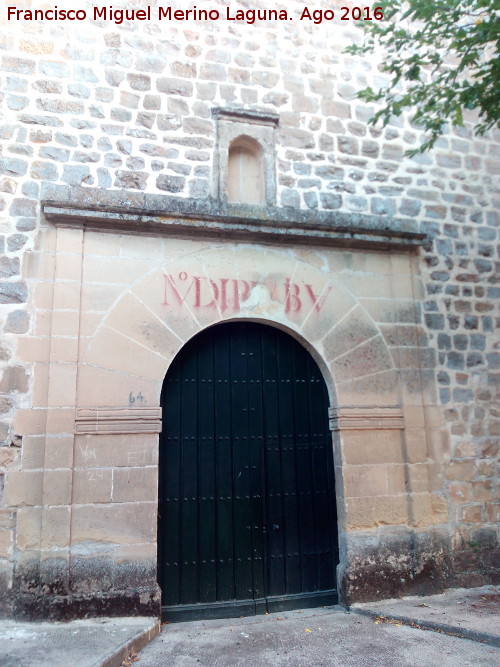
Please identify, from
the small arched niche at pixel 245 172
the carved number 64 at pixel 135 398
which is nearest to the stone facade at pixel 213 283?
the carved number 64 at pixel 135 398

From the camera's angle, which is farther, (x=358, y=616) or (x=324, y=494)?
(x=324, y=494)

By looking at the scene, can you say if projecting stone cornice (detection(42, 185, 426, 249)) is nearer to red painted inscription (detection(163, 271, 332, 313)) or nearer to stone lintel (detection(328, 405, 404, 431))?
red painted inscription (detection(163, 271, 332, 313))

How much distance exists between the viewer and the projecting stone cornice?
461 cm

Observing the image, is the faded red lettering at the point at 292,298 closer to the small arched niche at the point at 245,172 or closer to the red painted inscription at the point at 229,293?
the red painted inscription at the point at 229,293

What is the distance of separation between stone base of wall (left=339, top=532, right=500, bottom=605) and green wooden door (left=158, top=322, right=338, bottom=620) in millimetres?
262

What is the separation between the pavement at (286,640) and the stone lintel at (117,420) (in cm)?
136

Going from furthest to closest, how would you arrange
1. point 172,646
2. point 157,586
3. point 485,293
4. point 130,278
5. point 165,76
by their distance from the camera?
point 485,293 < point 165,76 < point 130,278 < point 157,586 < point 172,646

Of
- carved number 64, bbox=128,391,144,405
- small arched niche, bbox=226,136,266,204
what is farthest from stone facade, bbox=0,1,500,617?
small arched niche, bbox=226,136,266,204

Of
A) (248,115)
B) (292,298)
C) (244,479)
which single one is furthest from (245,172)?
(244,479)

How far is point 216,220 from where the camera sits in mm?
4867

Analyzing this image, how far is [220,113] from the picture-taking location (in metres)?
5.20

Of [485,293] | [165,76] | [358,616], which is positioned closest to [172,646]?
[358,616]

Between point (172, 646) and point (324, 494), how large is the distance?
5.82 feet

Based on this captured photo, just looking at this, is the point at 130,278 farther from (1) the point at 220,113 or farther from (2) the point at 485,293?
(2) the point at 485,293
